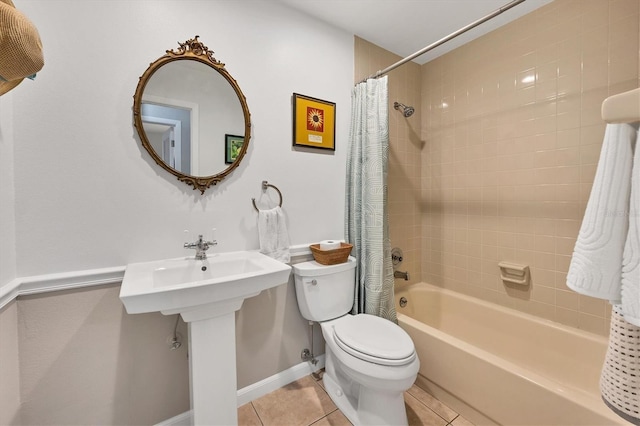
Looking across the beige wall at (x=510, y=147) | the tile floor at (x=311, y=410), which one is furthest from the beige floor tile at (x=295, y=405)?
the beige wall at (x=510, y=147)

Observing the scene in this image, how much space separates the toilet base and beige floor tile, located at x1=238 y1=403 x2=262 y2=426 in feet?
1.44

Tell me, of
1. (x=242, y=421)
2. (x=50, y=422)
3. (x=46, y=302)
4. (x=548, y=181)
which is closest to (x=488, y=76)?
(x=548, y=181)

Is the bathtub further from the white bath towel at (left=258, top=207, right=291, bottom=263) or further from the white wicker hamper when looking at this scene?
the white bath towel at (left=258, top=207, right=291, bottom=263)

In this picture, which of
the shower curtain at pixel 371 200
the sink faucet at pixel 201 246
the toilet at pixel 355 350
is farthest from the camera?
the shower curtain at pixel 371 200

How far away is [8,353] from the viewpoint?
96 centimetres

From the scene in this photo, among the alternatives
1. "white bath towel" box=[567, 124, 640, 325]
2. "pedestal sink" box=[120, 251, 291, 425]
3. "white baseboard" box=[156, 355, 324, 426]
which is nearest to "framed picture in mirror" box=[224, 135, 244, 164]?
"pedestal sink" box=[120, 251, 291, 425]

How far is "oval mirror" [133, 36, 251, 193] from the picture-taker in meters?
1.27

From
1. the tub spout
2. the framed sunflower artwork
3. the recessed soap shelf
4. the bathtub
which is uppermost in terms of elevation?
the framed sunflower artwork

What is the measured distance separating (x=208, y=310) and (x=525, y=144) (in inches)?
84.3

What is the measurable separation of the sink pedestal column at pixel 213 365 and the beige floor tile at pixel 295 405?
0.32m

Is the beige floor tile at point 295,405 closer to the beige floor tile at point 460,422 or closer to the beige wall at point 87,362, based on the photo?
the beige wall at point 87,362

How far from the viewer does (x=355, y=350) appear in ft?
4.16

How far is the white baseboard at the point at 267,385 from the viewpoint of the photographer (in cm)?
133

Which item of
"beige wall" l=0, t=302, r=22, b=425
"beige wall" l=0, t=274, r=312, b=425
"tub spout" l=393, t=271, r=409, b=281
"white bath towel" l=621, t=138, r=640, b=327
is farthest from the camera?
"tub spout" l=393, t=271, r=409, b=281
